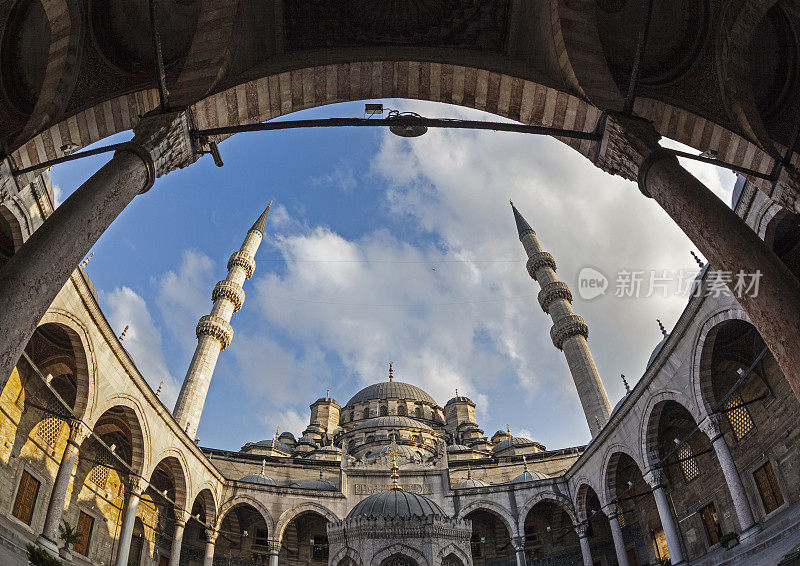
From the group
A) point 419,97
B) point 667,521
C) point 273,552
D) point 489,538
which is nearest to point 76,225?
point 419,97

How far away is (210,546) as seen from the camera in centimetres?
1931

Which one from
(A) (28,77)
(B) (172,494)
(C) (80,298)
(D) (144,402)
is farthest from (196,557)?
(A) (28,77)

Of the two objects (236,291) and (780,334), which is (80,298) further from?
(236,291)

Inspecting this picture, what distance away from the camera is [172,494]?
19.7m

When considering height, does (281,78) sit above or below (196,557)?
above

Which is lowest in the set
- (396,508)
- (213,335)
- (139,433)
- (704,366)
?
(396,508)

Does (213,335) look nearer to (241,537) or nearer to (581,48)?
(241,537)

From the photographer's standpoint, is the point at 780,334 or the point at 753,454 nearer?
the point at 780,334

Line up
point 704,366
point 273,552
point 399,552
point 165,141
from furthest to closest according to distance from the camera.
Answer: point 273,552, point 704,366, point 399,552, point 165,141

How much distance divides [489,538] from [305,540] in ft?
27.6

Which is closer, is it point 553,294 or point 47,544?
point 47,544

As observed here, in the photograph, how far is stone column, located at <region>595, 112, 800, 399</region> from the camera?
416 centimetres

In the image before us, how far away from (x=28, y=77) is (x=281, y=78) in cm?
358

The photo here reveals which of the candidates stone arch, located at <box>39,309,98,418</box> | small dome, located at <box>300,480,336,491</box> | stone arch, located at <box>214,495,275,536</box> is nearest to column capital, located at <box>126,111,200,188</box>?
stone arch, located at <box>39,309,98,418</box>
